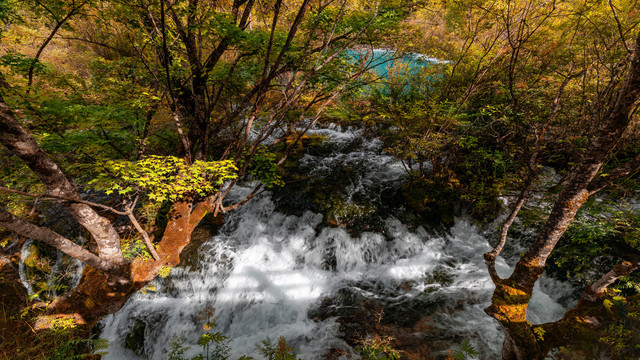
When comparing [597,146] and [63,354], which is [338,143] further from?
[63,354]

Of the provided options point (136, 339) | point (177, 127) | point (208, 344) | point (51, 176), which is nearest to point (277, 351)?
point (208, 344)

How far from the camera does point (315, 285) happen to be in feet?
21.0

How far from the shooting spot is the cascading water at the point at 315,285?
518 cm

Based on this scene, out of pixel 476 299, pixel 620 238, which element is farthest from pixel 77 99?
pixel 620 238

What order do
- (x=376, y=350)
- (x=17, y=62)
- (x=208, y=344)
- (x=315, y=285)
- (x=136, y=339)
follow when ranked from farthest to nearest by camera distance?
(x=315, y=285), (x=136, y=339), (x=208, y=344), (x=376, y=350), (x=17, y=62)

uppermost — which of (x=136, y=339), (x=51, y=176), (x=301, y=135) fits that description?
(x=301, y=135)

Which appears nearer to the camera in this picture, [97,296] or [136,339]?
[97,296]

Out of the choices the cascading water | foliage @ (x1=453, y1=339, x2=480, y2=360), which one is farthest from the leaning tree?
foliage @ (x1=453, y1=339, x2=480, y2=360)

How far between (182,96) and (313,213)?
5.34m

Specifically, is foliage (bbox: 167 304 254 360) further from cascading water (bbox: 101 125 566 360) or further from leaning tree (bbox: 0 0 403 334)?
leaning tree (bbox: 0 0 403 334)

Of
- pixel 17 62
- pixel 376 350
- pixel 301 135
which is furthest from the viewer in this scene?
pixel 301 135

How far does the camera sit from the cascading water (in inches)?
204

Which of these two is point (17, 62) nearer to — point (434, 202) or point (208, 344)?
point (208, 344)

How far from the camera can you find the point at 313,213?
314 inches
